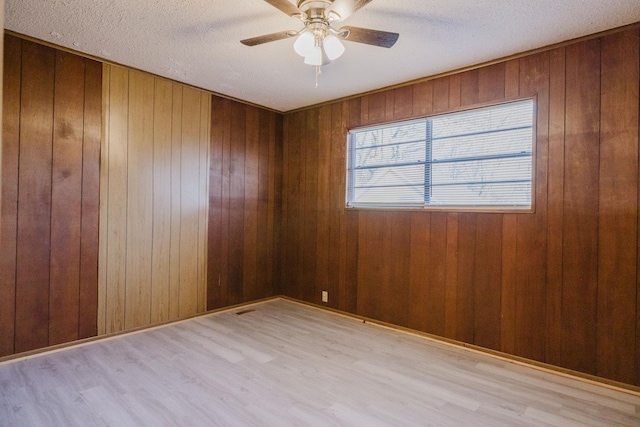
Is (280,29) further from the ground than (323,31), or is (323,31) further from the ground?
(280,29)

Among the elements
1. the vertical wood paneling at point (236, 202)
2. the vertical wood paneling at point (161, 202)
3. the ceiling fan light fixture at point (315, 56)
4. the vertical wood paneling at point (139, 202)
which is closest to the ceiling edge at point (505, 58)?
the vertical wood paneling at point (236, 202)

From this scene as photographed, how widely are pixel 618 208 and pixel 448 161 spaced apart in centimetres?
132

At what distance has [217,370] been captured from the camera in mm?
Answer: 2764

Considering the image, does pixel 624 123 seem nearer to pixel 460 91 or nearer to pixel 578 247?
pixel 578 247

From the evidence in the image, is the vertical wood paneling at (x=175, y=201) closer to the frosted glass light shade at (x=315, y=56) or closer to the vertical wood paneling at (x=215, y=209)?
the vertical wood paneling at (x=215, y=209)

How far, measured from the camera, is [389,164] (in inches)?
154

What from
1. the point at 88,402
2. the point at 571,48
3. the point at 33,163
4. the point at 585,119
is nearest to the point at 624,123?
the point at 585,119

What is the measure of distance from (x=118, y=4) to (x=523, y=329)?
151 inches

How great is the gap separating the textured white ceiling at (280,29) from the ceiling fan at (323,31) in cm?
28

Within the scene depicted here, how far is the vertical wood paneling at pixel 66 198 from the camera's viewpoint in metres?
3.06

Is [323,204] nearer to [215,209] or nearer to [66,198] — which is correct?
[215,209]

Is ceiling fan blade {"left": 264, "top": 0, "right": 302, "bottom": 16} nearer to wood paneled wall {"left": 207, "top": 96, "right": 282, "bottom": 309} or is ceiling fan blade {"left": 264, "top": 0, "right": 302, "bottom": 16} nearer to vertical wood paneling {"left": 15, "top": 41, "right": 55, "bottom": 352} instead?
vertical wood paneling {"left": 15, "top": 41, "right": 55, "bottom": 352}

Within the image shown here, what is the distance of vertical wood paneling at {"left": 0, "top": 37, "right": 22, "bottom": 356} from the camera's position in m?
2.81

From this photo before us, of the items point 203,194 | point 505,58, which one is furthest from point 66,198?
point 505,58
